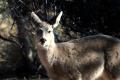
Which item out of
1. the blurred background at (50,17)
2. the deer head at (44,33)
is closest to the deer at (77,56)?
the deer head at (44,33)

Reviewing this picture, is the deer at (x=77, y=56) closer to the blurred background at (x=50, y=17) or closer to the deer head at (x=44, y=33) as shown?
the deer head at (x=44, y=33)

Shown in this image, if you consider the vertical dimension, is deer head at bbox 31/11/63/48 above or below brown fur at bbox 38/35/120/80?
above

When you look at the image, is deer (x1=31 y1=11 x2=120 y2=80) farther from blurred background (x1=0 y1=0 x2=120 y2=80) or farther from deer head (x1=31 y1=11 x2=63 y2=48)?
blurred background (x1=0 y1=0 x2=120 y2=80)

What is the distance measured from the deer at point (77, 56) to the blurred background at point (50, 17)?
359cm

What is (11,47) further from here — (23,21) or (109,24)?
(109,24)

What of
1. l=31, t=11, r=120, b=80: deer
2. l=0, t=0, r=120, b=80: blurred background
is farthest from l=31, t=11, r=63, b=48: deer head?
l=0, t=0, r=120, b=80: blurred background

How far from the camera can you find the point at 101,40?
10750 mm

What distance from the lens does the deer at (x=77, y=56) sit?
10.1 meters

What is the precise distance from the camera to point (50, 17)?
14.6 metres

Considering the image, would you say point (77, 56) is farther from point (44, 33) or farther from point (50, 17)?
point (50, 17)

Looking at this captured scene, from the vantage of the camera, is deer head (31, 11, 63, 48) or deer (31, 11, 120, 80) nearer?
deer head (31, 11, 63, 48)

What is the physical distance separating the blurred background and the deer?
11.8 feet

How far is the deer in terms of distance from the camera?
1012 centimetres

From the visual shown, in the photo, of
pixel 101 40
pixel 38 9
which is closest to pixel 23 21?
pixel 38 9
